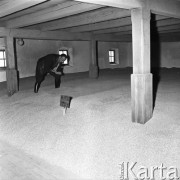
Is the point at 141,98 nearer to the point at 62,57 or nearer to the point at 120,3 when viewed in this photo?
the point at 120,3

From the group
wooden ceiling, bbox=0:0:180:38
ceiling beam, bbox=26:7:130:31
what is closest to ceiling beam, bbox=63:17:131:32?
wooden ceiling, bbox=0:0:180:38

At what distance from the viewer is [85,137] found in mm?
5262

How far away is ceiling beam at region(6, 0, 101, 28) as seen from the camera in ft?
19.9

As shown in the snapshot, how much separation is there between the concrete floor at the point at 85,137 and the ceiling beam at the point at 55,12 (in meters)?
2.44

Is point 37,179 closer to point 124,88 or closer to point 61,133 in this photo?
point 61,133

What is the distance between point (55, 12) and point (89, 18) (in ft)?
5.02

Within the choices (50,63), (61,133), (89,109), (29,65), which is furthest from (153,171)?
(29,65)

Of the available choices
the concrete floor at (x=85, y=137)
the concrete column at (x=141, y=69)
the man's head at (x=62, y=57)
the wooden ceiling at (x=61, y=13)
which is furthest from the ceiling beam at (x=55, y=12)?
the concrete floor at (x=85, y=137)

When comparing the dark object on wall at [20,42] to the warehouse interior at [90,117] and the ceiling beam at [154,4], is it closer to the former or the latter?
the warehouse interior at [90,117]

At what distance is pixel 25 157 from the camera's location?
4941mm

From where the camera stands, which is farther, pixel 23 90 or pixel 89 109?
pixel 23 90

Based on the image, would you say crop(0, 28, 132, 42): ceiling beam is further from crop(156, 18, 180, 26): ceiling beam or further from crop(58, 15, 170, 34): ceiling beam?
crop(156, 18, 180, 26): ceiling beam

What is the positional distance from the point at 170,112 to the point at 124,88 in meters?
2.84

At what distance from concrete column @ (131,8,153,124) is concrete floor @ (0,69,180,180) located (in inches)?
10.5
